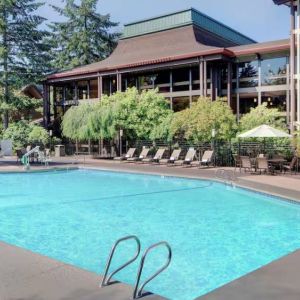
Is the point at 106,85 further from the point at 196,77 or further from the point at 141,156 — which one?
the point at 141,156

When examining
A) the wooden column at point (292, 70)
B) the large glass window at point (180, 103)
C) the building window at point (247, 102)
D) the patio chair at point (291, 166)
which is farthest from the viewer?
the large glass window at point (180, 103)

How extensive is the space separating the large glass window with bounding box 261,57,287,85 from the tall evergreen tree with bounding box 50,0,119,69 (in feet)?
76.1

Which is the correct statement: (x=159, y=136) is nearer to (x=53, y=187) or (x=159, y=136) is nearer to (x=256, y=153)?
(x=256, y=153)

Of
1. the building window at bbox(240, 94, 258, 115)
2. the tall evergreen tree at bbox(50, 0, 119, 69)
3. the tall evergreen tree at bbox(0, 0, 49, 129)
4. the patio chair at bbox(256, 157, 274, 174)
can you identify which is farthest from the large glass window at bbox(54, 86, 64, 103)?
the patio chair at bbox(256, 157, 274, 174)

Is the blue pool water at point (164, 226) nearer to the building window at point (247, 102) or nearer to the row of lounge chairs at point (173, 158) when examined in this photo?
the row of lounge chairs at point (173, 158)

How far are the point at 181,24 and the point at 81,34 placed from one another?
16649mm

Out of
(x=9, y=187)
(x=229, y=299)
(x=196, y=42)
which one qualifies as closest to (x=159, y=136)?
(x=196, y=42)

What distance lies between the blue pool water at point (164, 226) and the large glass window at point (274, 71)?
41.3 feet

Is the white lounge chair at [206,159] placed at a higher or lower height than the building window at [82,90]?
lower

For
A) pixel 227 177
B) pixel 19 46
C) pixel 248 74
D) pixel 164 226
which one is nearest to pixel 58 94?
pixel 19 46

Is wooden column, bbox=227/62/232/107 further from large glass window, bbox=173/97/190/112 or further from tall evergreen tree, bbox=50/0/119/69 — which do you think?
tall evergreen tree, bbox=50/0/119/69

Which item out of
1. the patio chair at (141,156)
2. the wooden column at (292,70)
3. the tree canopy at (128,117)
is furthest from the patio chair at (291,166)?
the tree canopy at (128,117)

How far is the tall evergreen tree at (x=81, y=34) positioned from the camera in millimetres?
43750

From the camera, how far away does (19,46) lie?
36.5 m
